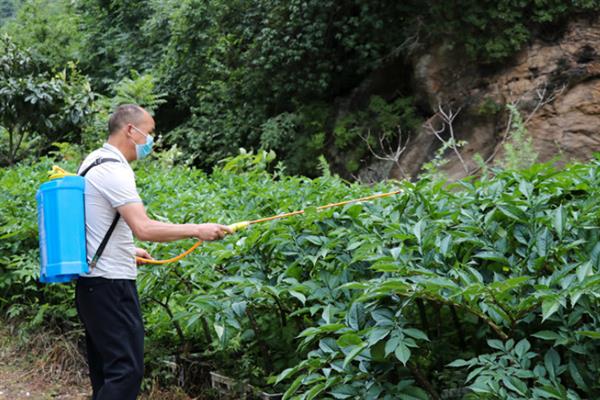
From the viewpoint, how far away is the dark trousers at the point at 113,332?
134 inches

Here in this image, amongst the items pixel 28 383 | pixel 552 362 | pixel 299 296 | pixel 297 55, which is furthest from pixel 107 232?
pixel 297 55

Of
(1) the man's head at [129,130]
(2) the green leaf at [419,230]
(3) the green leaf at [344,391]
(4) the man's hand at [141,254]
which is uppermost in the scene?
(1) the man's head at [129,130]

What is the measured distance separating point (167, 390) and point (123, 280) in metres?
1.21

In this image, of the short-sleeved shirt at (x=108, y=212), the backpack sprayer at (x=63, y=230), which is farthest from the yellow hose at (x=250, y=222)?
the backpack sprayer at (x=63, y=230)

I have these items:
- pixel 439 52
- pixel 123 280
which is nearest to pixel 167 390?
pixel 123 280

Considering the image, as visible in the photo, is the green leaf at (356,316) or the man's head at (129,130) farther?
the man's head at (129,130)

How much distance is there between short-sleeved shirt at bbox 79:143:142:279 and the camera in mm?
3404

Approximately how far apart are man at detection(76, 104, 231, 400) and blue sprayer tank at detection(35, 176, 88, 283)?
0.27 feet

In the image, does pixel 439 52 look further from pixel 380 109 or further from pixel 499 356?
pixel 499 356

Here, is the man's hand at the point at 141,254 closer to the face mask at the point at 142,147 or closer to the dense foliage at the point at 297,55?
the face mask at the point at 142,147

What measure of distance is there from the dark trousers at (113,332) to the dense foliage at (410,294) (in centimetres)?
30

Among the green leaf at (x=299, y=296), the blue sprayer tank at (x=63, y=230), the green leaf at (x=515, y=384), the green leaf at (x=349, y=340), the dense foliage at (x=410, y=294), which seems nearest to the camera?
the green leaf at (x=515, y=384)

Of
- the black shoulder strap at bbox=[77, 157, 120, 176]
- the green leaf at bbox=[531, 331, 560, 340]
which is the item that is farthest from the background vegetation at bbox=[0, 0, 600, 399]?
the black shoulder strap at bbox=[77, 157, 120, 176]

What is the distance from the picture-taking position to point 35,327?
5699 millimetres
